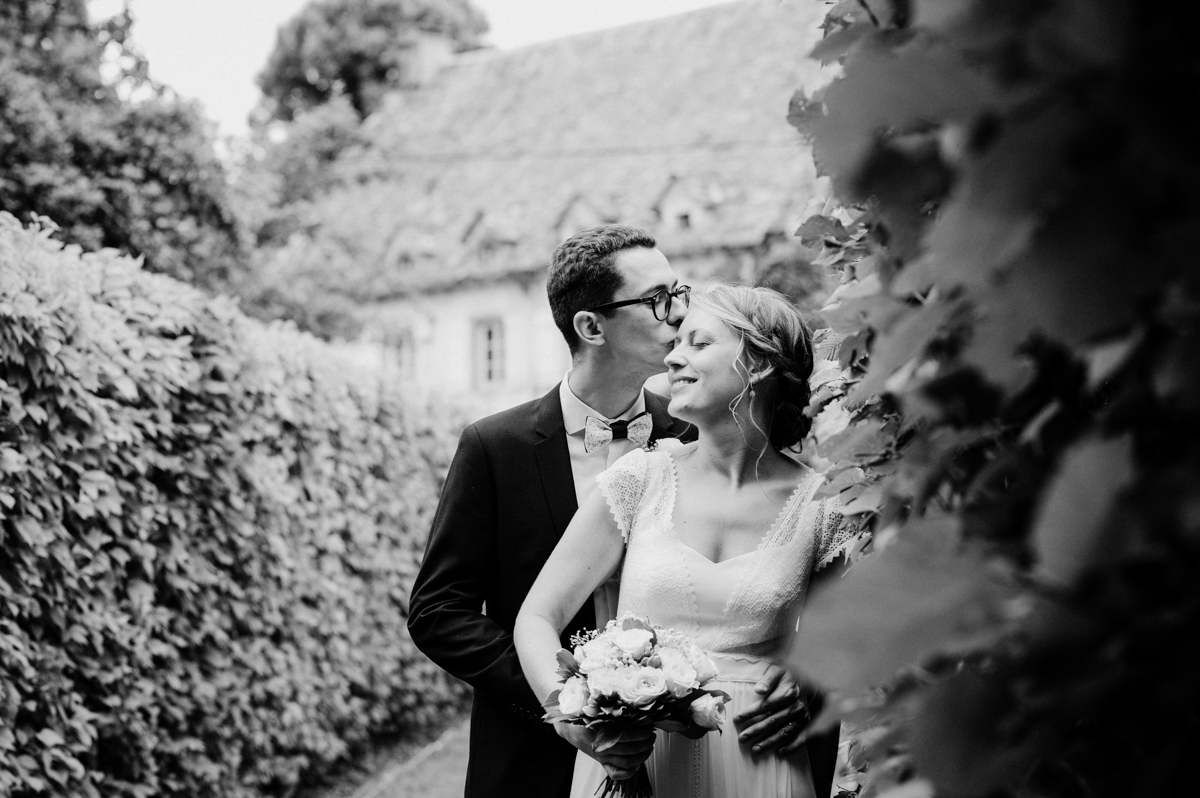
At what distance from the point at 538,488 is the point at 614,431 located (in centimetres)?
36

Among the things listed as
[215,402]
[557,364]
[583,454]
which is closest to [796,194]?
[557,364]

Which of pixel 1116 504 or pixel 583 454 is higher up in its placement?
pixel 1116 504

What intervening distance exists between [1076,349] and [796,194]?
71.1 ft

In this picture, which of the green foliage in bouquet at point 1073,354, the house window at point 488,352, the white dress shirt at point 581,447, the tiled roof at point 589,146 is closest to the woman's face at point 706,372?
the white dress shirt at point 581,447

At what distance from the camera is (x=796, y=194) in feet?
71.1

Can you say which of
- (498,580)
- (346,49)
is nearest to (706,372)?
(498,580)

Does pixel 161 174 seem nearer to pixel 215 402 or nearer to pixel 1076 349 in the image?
pixel 215 402

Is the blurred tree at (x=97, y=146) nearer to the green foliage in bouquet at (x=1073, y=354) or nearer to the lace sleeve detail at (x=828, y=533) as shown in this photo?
the lace sleeve detail at (x=828, y=533)

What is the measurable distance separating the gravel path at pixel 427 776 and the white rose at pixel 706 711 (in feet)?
15.0

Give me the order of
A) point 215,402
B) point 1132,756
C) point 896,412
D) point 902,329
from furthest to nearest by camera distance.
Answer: point 215,402, point 896,412, point 902,329, point 1132,756

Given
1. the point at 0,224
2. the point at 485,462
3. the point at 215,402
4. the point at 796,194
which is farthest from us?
the point at 796,194

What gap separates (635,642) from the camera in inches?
94.7

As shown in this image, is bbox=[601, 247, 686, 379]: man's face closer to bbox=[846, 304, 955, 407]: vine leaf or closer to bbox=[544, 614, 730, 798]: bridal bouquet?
bbox=[544, 614, 730, 798]: bridal bouquet

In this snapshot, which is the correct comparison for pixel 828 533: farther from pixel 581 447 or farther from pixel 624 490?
pixel 581 447
